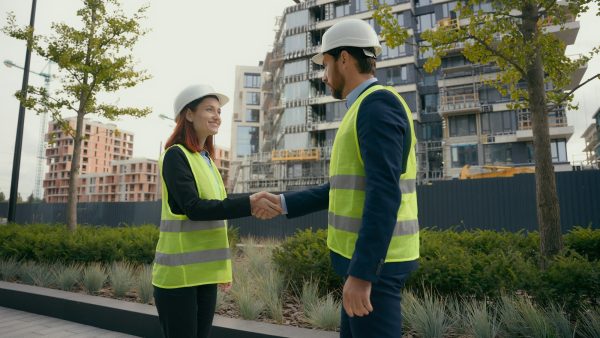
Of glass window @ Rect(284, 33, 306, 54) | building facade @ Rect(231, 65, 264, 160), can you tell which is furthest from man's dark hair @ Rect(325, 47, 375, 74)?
building facade @ Rect(231, 65, 264, 160)

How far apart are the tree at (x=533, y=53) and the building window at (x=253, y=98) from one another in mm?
65575

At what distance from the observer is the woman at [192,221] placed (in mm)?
2404

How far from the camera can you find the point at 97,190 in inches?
5295

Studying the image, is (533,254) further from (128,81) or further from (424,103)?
(424,103)

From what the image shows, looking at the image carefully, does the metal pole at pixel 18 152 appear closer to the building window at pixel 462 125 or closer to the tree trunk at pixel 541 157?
the tree trunk at pixel 541 157

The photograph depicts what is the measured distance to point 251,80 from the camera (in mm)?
73500

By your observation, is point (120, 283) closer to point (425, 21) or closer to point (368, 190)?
point (368, 190)

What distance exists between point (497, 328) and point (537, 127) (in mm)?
4166

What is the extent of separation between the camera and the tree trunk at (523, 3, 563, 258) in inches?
236

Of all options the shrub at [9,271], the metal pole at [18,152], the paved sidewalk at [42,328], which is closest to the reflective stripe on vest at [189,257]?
the paved sidewalk at [42,328]

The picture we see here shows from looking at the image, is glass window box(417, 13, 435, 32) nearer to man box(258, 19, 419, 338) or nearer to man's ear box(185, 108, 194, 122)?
man's ear box(185, 108, 194, 122)

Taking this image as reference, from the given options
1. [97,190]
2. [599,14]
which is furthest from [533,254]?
[97,190]

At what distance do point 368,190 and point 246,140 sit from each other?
69.3 m

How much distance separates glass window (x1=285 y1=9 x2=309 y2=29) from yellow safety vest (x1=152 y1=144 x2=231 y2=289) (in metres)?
48.7
